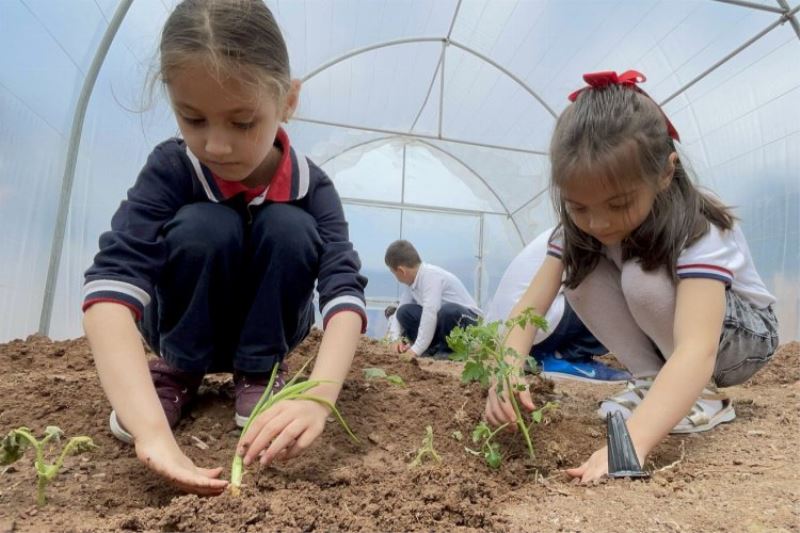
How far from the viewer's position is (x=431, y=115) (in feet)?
23.5

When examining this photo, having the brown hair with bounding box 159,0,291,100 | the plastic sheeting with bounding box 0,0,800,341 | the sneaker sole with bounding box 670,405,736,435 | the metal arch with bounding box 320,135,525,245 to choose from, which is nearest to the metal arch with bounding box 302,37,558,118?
the plastic sheeting with bounding box 0,0,800,341

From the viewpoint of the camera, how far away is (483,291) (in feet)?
27.7

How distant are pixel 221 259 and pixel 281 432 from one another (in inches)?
22.0

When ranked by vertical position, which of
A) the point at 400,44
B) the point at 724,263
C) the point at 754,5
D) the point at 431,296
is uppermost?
the point at 400,44

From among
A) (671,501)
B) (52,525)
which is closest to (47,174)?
(52,525)

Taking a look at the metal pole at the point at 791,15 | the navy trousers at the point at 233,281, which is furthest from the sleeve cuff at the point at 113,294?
the metal pole at the point at 791,15

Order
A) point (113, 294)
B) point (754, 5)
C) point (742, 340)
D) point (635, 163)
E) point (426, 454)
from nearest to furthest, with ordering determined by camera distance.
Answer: point (113, 294) → point (426, 454) → point (635, 163) → point (742, 340) → point (754, 5)

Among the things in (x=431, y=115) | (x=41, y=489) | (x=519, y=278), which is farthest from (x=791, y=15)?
(x=41, y=489)

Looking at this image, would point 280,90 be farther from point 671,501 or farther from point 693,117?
point 693,117

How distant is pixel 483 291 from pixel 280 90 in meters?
7.23

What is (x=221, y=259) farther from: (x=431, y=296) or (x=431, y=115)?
(x=431, y=115)

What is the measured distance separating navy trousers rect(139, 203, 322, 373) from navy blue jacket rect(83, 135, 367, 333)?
48mm

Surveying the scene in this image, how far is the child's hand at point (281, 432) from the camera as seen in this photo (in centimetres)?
104

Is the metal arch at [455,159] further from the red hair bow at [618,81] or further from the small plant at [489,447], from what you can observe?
the small plant at [489,447]
